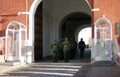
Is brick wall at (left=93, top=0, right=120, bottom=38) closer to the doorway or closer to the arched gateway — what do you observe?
the arched gateway

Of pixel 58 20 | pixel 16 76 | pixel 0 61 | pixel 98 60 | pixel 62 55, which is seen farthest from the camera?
pixel 58 20

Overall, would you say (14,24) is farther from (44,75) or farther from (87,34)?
(87,34)

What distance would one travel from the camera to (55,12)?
30250mm

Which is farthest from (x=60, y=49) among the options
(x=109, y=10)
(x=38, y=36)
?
(x=109, y=10)

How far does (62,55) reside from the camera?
24250 millimetres

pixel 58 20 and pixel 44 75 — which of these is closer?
pixel 44 75

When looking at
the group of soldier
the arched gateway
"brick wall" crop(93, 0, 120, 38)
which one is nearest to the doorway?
the group of soldier

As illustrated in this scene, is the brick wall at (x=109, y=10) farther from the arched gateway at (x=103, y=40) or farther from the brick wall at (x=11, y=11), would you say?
the brick wall at (x=11, y=11)

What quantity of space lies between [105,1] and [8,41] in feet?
23.7

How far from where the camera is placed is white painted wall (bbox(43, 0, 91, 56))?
29047 mm

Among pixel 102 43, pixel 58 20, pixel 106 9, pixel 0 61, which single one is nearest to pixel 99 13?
pixel 106 9

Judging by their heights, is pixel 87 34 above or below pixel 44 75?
above


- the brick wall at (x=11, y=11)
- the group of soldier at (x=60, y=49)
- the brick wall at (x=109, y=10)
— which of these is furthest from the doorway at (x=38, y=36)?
the brick wall at (x=109, y=10)

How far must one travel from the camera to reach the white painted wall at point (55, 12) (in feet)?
95.3
